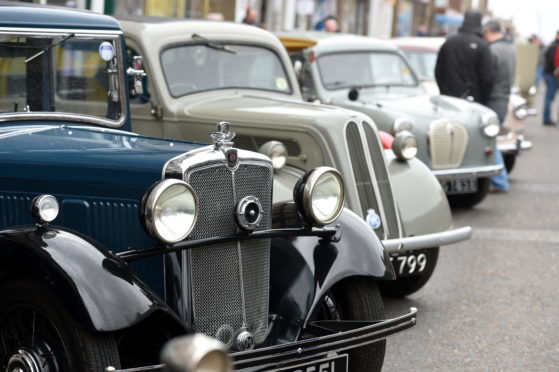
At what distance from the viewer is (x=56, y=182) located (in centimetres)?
392

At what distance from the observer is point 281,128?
20.2 feet

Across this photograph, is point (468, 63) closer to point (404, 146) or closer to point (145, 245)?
point (404, 146)

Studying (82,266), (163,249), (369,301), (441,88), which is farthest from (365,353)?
(441,88)

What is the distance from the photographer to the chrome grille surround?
3.71 m

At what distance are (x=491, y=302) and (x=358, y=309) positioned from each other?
2377 mm

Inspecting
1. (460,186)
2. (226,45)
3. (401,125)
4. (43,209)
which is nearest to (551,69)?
(460,186)

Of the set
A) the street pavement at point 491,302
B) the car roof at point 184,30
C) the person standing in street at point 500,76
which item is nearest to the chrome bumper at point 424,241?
the street pavement at point 491,302

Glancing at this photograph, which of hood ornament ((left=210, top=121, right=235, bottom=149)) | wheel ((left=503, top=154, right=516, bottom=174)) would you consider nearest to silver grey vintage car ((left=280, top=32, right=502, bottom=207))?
wheel ((left=503, top=154, right=516, bottom=174))

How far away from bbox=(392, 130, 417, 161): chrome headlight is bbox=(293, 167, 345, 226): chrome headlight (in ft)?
7.61

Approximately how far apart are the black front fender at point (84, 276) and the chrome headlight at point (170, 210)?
0.18 meters

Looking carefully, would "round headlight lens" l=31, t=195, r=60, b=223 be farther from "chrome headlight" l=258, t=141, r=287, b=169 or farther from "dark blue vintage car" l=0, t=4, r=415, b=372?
"chrome headlight" l=258, t=141, r=287, b=169

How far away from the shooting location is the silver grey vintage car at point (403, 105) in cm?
905

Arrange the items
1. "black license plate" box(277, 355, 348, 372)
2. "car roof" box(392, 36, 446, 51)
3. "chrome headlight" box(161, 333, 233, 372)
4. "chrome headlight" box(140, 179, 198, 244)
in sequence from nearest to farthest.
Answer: "chrome headlight" box(161, 333, 233, 372) < "chrome headlight" box(140, 179, 198, 244) < "black license plate" box(277, 355, 348, 372) < "car roof" box(392, 36, 446, 51)

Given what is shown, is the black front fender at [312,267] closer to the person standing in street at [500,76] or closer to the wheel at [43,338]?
the wheel at [43,338]
